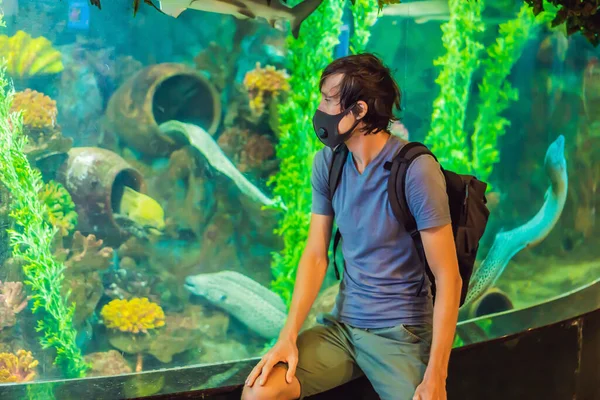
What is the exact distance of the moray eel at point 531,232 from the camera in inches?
211

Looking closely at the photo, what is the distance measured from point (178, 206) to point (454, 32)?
2528 millimetres

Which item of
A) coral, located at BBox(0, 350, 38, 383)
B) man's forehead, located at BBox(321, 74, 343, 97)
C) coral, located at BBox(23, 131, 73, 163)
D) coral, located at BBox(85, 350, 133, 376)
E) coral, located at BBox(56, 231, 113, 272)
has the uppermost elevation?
man's forehead, located at BBox(321, 74, 343, 97)

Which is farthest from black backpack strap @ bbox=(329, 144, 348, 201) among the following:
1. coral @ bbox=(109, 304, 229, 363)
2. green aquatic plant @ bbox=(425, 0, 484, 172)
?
green aquatic plant @ bbox=(425, 0, 484, 172)

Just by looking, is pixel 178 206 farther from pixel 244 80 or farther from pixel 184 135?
pixel 244 80

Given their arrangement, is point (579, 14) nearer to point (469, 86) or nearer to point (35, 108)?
point (469, 86)

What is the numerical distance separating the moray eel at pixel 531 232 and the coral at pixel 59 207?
10.7 ft

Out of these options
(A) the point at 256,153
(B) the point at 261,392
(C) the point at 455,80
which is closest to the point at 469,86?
(C) the point at 455,80

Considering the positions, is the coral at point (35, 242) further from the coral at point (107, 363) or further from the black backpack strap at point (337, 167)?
the black backpack strap at point (337, 167)

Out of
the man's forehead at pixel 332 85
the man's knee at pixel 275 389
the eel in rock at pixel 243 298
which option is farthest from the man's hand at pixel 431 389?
the eel in rock at pixel 243 298

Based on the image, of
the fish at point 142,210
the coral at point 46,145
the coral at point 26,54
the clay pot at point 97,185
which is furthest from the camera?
the fish at point 142,210

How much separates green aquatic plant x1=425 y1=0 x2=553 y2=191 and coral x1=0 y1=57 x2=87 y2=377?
2953 mm

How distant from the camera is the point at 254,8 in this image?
4.01 meters

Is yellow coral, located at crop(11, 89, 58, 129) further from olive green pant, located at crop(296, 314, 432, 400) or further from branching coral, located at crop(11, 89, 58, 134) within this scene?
olive green pant, located at crop(296, 314, 432, 400)

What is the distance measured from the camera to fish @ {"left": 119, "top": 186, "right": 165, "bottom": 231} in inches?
155
